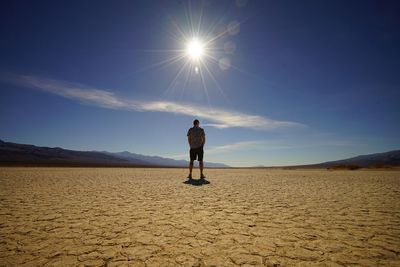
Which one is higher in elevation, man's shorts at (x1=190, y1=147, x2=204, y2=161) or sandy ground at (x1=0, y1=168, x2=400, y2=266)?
man's shorts at (x1=190, y1=147, x2=204, y2=161)

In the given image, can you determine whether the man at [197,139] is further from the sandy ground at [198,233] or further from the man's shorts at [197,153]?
the sandy ground at [198,233]

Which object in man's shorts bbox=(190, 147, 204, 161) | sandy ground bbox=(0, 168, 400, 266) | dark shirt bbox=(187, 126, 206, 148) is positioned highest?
dark shirt bbox=(187, 126, 206, 148)

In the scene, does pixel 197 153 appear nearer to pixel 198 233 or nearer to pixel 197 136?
pixel 197 136

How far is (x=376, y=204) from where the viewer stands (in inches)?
158

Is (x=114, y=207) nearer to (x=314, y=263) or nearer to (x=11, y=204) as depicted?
(x=11, y=204)

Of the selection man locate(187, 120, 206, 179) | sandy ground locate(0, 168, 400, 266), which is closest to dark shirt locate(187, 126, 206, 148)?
man locate(187, 120, 206, 179)

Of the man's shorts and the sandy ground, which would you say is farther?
the man's shorts

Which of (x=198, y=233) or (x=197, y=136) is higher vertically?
(x=197, y=136)

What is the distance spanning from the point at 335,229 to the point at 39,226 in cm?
348

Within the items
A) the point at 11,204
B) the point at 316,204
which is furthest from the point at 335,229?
the point at 11,204

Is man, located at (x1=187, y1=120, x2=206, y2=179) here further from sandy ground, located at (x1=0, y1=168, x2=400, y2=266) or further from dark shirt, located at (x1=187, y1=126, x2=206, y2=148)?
sandy ground, located at (x1=0, y1=168, x2=400, y2=266)

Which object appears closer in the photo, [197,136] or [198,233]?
[198,233]

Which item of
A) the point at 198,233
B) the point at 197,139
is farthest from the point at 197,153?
the point at 198,233

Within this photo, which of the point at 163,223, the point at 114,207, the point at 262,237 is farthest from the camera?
the point at 114,207
